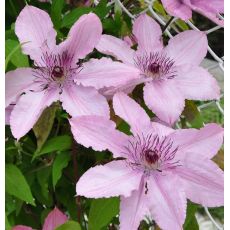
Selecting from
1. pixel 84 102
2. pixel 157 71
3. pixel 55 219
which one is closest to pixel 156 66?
pixel 157 71

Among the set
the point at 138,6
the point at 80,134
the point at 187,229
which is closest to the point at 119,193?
the point at 80,134

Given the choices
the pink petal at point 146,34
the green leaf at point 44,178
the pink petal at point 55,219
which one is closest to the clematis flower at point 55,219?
the pink petal at point 55,219

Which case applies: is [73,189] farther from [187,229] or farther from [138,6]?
[138,6]

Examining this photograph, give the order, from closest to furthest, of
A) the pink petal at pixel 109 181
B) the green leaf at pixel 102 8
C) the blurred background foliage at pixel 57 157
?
the pink petal at pixel 109 181 < the blurred background foliage at pixel 57 157 < the green leaf at pixel 102 8

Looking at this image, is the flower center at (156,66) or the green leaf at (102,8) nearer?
the flower center at (156,66)

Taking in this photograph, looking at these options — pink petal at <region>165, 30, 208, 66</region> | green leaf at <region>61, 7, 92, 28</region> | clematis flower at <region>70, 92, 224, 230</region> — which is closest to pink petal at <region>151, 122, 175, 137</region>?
clematis flower at <region>70, 92, 224, 230</region>

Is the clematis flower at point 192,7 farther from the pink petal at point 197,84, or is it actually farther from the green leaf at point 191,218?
the green leaf at point 191,218

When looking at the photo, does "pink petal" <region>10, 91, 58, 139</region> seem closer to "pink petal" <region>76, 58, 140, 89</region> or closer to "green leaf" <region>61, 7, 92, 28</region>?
"pink petal" <region>76, 58, 140, 89</region>

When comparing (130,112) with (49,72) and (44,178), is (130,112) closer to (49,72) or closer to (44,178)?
(49,72)
